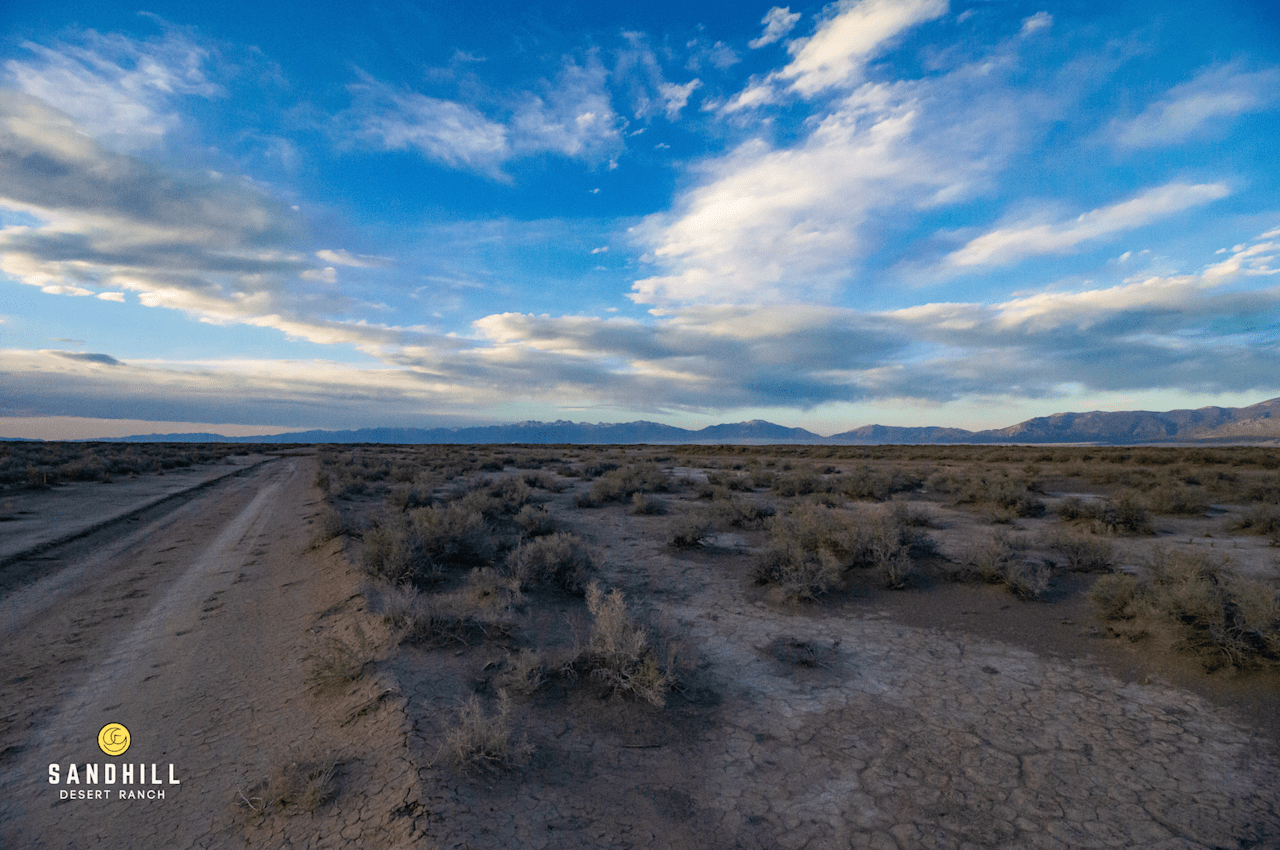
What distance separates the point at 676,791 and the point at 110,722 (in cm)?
527

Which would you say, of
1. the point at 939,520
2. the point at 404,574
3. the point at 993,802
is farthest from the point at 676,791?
the point at 939,520

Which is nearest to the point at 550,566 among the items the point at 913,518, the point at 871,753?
the point at 871,753

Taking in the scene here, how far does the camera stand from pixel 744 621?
23.9 ft

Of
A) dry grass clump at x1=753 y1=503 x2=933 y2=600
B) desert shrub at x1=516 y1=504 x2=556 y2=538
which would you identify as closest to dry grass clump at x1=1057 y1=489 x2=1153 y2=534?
dry grass clump at x1=753 y1=503 x2=933 y2=600

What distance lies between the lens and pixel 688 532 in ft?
35.4

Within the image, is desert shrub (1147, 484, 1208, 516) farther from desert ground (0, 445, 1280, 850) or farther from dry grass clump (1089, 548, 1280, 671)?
dry grass clump (1089, 548, 1280, 671)

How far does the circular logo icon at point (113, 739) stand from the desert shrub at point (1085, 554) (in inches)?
490

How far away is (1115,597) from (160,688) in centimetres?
1145

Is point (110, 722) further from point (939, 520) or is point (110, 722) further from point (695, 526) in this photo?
point (939, 520)

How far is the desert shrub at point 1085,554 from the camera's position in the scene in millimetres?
8531

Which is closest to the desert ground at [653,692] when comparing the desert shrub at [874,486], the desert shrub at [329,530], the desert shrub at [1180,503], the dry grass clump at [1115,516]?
the desert shrub at [329,530]

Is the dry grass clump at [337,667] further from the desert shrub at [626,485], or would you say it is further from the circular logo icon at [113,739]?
the desert shrub at [626,485]

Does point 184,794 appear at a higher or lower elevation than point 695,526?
lower

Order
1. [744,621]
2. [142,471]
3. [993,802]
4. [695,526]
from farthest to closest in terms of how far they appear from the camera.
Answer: [142,471] < [695,526] < [744,621] < [993,802]
